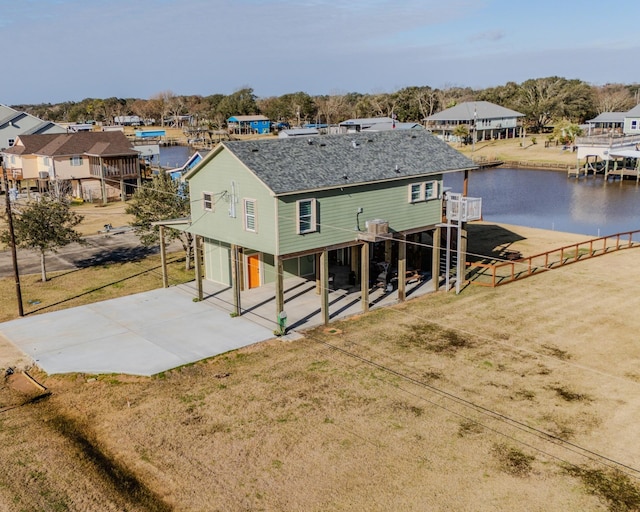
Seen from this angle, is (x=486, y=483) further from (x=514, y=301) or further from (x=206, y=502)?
(x=514, y=301)

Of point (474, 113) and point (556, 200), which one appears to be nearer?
point (556, 200)

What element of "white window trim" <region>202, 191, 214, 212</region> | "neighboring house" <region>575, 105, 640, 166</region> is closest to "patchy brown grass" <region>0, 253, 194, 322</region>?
"white window trim" <region>202, 191, 214, 212</region>

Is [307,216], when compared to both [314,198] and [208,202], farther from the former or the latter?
[208,202]

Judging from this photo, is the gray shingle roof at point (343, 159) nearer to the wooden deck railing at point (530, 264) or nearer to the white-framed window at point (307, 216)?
the white-framed window at point (307, 216)

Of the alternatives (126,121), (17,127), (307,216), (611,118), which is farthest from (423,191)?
(126,121)

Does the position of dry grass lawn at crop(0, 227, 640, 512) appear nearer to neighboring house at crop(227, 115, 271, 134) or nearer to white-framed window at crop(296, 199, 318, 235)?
white-framed window at crop(296, 199, 318, 235)
